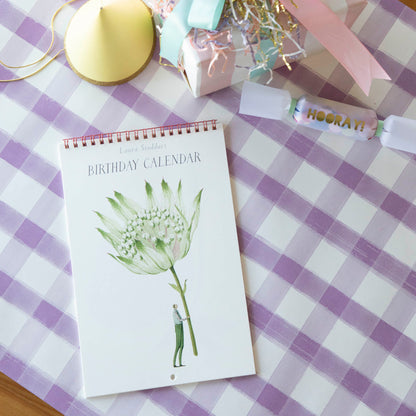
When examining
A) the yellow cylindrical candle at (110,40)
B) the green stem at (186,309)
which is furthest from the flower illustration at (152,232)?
the yellow cylindrical candle at (110,40)

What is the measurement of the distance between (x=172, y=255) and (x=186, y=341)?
0.40 feet

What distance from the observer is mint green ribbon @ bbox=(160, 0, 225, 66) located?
2.07 ft

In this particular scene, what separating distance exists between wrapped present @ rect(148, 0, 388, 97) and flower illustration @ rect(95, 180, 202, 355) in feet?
0.58

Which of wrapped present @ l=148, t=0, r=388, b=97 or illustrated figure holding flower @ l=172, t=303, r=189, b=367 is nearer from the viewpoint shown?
wrapped present @ l=148, t=0, r=388, b=97

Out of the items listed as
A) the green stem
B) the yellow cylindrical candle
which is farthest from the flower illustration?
the yellow cylindrical candle

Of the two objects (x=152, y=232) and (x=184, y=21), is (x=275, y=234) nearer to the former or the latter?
(x=152, y=232)

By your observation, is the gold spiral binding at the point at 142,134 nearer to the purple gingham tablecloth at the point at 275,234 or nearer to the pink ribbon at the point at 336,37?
the purple gingham tablecloth at the point at 275,234

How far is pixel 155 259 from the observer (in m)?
0.78

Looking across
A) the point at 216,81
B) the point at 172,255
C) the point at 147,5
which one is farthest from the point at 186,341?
the point at 147,5

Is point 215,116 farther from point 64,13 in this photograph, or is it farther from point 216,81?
point 64,13

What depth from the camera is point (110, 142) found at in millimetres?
791

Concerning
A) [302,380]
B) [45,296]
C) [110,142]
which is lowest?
[45,296]

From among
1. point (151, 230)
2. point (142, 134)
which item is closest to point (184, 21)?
point (142, 134)

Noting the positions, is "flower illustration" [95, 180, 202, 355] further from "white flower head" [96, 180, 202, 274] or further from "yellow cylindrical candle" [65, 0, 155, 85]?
"yellow cylindrical candle" [65, 0, 155, 85]
